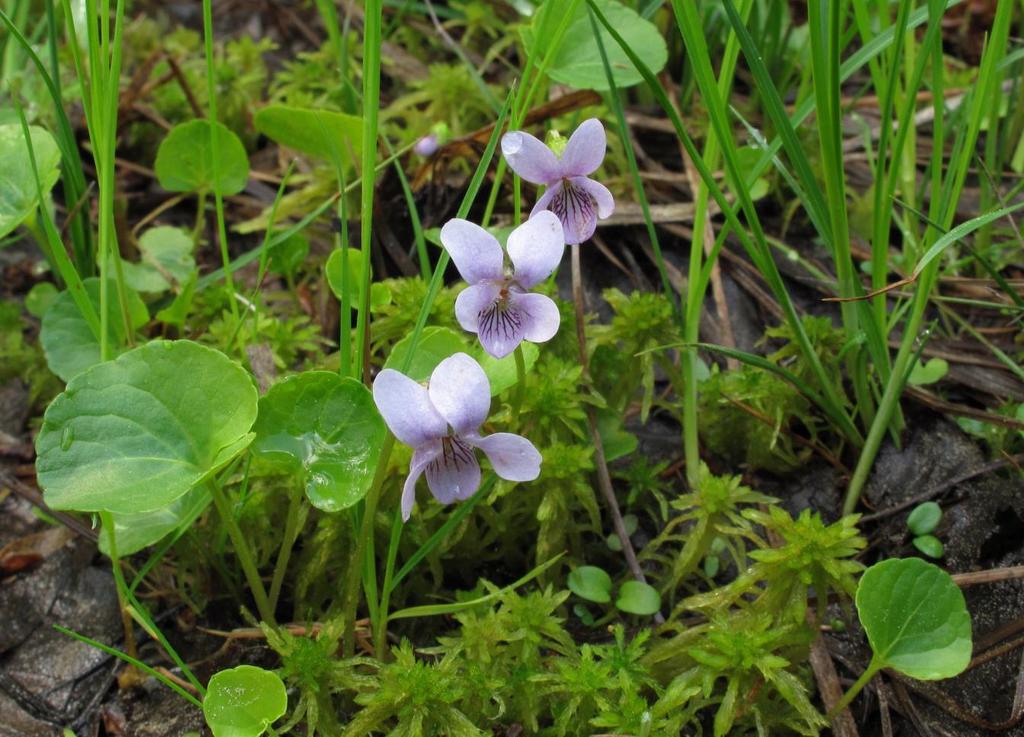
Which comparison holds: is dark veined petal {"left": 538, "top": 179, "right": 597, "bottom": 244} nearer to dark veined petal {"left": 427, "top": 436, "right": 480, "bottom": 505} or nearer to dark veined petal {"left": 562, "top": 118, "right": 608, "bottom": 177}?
dark veined petal {"left": 562, "top": 118, "right": 608, "bottom": 177}

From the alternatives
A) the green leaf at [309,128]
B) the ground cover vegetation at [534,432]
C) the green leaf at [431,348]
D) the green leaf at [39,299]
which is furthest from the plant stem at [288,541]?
the green leaf at [39,299]

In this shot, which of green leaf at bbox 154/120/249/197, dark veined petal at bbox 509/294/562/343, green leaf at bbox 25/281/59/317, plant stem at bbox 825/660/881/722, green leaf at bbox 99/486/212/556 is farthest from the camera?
green leaf at bbox 25/281/59/317

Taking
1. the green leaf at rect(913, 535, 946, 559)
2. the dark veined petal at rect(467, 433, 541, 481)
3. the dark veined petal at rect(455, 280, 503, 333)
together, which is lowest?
the green leaf at rect(913, 535, 946, 559)

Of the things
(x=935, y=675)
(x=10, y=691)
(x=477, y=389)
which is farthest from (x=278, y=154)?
(x=935, y=675)

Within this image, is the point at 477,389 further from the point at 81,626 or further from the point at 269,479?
the point at 81,626

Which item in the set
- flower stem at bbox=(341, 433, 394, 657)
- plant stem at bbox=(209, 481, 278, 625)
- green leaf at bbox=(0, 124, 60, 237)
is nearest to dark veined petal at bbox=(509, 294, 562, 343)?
flower stem at bbox=(341, 433, 394, 657)

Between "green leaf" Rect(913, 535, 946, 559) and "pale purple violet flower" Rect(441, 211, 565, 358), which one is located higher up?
"pale purple violet flower" Rect(441, 211, 565, 358)

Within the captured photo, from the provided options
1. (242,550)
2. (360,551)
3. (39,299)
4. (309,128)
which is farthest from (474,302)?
Answer: (39,299)

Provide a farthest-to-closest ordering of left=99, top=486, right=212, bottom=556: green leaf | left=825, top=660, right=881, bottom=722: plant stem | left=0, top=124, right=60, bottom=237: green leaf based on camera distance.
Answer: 1. left=0, top=124, right=60, bottom=237: green leaf
2. left=99, top=486, right=212, bottom=556: green leaf
3. left=825, top=660, right=881, bottom=722: plant stem
